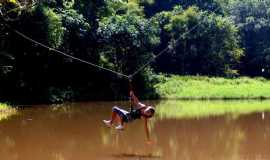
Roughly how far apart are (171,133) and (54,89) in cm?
1444

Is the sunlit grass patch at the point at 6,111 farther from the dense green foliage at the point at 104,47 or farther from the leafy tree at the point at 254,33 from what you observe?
the leafy tree at the point at 254,33

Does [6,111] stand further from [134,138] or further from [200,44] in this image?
[200,44]

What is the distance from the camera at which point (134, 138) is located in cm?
1464

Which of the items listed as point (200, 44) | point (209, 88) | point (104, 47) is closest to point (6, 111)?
point (104, 47)

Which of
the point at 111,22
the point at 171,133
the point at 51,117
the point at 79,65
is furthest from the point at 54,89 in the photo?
the point at 171,133

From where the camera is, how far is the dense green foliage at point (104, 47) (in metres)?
26.7

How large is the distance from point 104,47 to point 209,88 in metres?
7.76

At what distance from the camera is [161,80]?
36.4 metres

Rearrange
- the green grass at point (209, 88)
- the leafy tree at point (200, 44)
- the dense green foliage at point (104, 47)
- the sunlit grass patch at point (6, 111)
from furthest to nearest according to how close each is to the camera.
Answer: the leafy tree at point (200, 44) < the green grass at point (209, 88) < the dense green foliage at point (104, 47) < the sunlit grass patch at point (6, 111)

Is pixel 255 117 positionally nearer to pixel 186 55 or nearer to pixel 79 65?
pixel 79 65

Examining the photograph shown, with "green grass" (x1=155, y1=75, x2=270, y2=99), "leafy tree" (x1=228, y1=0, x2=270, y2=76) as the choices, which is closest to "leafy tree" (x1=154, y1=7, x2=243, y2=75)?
"leafy tree" (x1=228, y1=0, x2=270, y2=76)

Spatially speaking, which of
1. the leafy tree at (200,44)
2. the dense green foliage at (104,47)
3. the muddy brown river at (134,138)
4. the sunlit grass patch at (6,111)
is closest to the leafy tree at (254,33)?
the dense green foliage at (104,47)

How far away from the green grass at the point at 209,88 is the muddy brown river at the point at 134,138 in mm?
12074

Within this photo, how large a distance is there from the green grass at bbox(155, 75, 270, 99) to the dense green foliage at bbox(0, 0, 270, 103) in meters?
1.43
